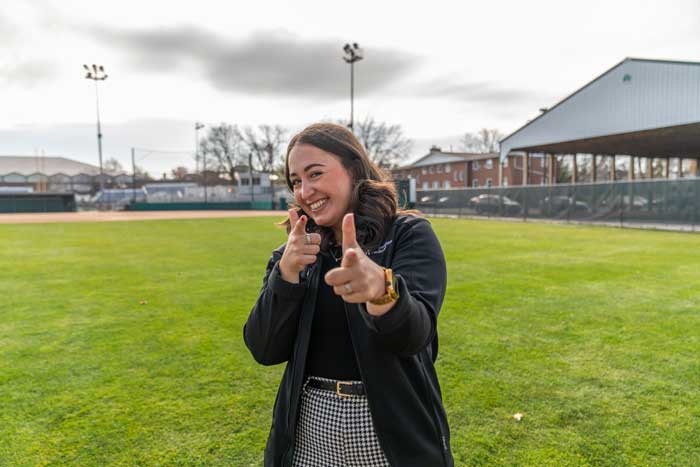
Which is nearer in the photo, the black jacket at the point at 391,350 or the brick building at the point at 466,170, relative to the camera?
the black jacket at the point at 391,350

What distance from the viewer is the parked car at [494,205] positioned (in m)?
30.6

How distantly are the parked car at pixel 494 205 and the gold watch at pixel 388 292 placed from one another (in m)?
30.7

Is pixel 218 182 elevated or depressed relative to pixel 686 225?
elevated

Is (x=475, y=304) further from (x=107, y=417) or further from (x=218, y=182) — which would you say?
(x=218, y=182)

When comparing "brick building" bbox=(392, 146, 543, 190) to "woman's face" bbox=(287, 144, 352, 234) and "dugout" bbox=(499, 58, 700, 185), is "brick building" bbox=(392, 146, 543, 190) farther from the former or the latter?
"woman's face" bbox=(287, 144, 352, 234)

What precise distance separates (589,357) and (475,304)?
229cm

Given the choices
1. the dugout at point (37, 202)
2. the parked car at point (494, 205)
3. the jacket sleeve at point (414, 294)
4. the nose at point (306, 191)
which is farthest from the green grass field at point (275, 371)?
the dugout at point (37, 202)

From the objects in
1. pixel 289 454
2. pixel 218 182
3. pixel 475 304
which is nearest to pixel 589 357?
pixel 475 304

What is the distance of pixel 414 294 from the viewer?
1.43 metres

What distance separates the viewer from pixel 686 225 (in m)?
20.8

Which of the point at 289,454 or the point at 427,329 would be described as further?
the point at 289,454

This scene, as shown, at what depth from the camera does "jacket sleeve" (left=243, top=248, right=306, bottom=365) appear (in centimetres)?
153

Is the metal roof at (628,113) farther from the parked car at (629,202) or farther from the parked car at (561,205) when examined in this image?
the parked car at (561,205)

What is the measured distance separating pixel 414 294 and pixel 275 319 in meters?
0.47
